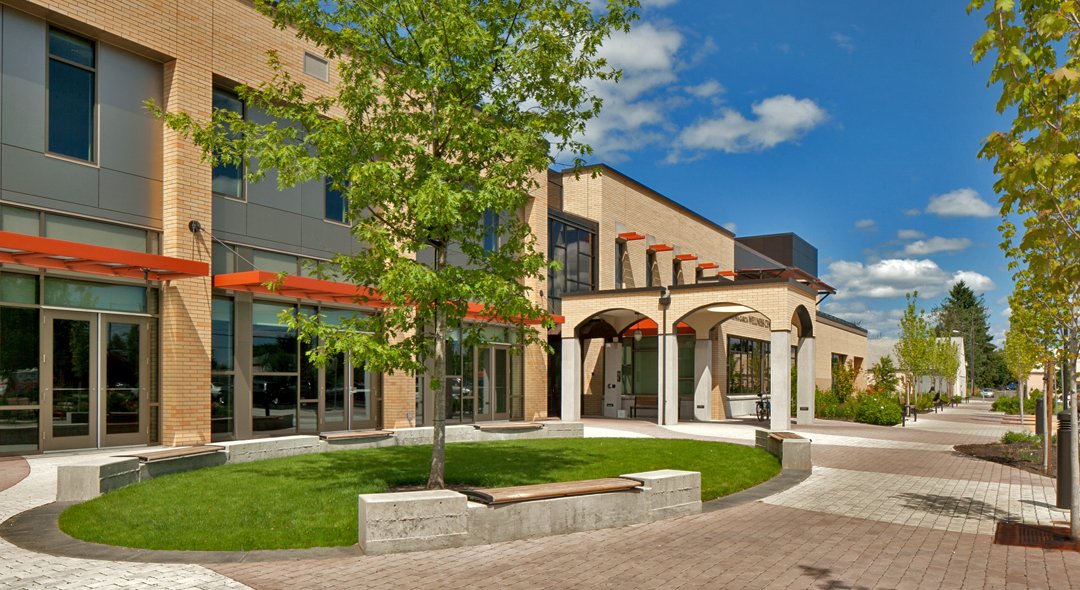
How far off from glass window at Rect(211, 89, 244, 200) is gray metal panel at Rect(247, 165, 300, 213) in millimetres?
293

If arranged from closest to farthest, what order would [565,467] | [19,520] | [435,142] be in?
[19,520]
[435,142]
[565,467]

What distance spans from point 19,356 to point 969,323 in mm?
127742

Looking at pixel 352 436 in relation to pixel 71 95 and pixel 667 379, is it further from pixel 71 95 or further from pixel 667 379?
pixel 667 379

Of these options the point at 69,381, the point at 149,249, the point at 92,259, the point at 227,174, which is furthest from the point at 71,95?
the point at 69,381

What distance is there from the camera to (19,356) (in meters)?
14.4

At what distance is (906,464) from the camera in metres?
15.9

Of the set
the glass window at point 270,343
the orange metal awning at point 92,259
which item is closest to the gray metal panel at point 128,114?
the orange metal awning at point 92,259

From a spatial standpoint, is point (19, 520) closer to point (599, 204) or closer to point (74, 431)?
point (74, 431)

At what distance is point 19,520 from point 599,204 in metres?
26.7

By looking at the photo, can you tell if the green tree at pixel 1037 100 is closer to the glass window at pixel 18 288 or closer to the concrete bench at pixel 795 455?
the concrete bench at pixel 795 455

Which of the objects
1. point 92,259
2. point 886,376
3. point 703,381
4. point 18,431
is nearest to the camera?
Answer: point 92,259

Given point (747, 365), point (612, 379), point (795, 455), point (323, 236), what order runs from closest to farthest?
point (795, 455) → point (323, 236) → point (612, 379) → point (747, 365)

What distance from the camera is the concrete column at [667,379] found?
92.0 feet

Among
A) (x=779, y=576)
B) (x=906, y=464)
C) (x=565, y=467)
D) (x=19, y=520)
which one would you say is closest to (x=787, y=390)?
(x=906, y=464)
